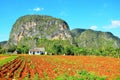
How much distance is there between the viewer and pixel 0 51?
142375 mm

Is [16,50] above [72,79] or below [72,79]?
above

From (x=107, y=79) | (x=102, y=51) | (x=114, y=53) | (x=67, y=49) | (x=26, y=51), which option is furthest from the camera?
(x=26, y=51)

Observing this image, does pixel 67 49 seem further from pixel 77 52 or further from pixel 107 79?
pixel 107 79

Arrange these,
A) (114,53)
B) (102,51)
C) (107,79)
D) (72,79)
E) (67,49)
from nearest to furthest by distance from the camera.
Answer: (72,79) → (107,79) → (114,53) → (102,51) → (67,49)

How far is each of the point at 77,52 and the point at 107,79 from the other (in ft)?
391

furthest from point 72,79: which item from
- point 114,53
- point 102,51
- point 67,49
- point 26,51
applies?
point 26,51

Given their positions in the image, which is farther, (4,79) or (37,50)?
(37,50)

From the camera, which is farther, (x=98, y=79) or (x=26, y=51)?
(x=26, y=51)

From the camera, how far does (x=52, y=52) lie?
5541 inches

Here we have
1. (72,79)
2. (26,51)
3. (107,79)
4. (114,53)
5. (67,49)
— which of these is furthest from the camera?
(26,51)

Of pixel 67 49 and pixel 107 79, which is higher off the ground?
pixel 67 49

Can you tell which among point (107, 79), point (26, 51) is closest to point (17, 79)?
point (107, 79)

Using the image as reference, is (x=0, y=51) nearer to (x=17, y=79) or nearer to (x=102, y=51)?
(x=102, y=51)

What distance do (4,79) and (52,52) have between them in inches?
4926
